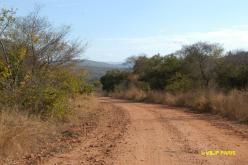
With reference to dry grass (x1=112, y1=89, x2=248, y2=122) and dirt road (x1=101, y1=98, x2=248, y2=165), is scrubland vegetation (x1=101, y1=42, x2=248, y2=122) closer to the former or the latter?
dry grass (x1=112, y1=89, x2=248, y2=122)

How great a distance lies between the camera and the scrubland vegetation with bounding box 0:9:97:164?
11695mm

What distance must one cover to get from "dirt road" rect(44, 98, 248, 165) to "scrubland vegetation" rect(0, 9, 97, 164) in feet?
4.47

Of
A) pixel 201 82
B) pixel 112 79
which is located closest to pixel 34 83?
pixel 201 82

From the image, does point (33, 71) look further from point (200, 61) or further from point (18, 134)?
point (200, 61)

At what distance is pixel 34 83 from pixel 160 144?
550 cm

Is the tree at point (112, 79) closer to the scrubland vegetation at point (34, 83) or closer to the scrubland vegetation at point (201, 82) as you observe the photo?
the scrubland vegetation at point (201, 82)

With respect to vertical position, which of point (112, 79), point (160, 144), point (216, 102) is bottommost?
point (160, 144)

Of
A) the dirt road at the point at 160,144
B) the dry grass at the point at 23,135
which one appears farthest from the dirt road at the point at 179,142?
the dry grass at the point at 23,135

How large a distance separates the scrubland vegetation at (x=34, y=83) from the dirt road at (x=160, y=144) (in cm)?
136

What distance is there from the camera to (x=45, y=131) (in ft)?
40.3

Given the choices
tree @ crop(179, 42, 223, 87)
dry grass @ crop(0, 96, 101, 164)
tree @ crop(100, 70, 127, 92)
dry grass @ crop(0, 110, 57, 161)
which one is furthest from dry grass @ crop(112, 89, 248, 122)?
tree @ crop(100, 70, 127, 92)

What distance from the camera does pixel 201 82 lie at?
109 feet

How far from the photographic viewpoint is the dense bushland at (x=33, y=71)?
13.7m

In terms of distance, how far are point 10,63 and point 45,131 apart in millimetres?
3270
